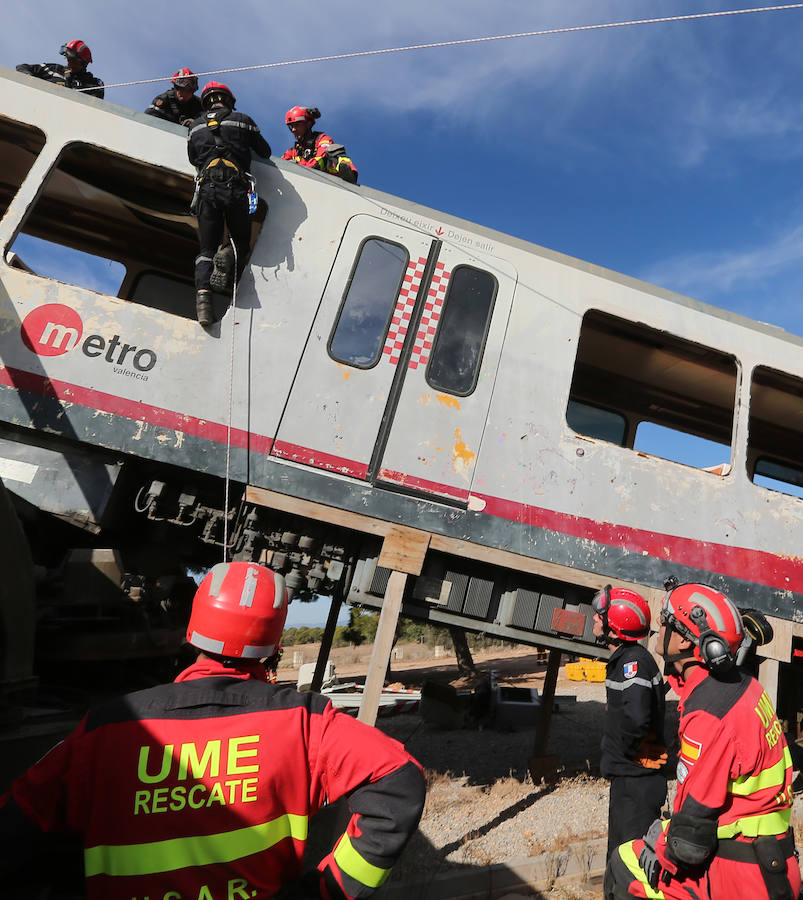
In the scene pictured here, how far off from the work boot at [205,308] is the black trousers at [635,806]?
4.29m

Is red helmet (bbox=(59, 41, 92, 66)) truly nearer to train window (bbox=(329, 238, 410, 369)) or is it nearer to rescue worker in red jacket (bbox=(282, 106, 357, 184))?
rescue worker in red jacket (bbox=(282, 106, 357, 184))

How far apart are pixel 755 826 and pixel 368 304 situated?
380 cm

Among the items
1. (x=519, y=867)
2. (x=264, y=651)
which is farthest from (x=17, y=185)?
(x=519, y=867)

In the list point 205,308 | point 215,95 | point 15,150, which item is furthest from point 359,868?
point 15,150

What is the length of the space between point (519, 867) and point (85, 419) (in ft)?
14.1

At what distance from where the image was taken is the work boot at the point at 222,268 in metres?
4.21

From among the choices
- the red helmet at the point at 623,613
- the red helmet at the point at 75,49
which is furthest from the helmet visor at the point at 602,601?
the red helmet at the point at 75,49

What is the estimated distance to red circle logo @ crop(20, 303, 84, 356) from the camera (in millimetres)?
4070

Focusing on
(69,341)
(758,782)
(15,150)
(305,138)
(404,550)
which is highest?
(305,138)

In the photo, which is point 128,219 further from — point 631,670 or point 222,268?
point 631,670

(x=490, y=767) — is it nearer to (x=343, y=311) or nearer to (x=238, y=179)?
(x=343, y=311)

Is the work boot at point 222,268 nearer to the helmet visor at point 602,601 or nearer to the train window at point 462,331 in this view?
the train window at point 462,331

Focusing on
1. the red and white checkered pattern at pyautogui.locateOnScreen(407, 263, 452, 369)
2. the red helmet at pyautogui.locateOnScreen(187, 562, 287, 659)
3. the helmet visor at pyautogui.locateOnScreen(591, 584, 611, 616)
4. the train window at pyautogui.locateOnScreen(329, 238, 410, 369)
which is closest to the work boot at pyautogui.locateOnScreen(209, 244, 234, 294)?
the train window at pyautogui.locateOnScreen(329, 238, 410, 369)

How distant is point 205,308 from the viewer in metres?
4.18
